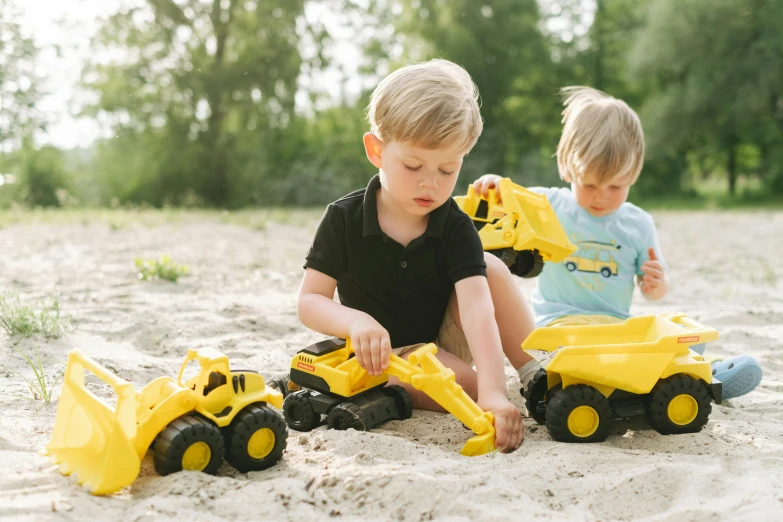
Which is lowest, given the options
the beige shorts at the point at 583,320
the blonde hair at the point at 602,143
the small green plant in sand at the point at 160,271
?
the small green plant in sand at the point at 160,271

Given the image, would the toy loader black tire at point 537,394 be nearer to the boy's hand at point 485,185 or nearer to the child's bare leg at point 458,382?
the child's bare leg at point 458,382

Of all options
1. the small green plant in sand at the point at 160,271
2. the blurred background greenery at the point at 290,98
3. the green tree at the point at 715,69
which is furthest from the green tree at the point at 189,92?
the small green plant in sand at the point at 160,271

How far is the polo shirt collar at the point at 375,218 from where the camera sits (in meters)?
2.42

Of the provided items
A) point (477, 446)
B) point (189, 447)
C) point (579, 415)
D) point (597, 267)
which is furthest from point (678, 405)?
point (189, 447)

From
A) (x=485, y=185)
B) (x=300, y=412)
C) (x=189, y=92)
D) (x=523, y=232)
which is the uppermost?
(x=189, y=92)

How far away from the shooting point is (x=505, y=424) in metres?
2.08

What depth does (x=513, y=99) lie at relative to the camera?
18438 millimetres

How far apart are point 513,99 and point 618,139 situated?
15.9 meters

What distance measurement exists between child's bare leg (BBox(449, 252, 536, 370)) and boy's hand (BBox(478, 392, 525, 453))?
17.1 inches

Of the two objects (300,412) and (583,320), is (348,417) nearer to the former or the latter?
(300,412)

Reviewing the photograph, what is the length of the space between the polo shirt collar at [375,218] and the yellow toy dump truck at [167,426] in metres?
0.70

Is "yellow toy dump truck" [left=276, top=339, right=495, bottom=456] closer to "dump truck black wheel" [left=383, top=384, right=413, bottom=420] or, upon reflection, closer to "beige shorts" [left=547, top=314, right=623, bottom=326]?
"dump truck black wheel" [left=383, top=384, right=413, bottom=420]

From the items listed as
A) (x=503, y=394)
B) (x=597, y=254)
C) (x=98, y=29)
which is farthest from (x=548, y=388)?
(x=98, y=29)

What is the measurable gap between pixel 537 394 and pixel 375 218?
76cm
